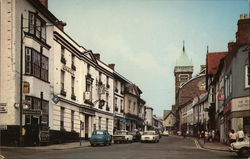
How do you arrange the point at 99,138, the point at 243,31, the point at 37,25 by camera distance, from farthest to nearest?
the point at 99,138, the point at 243,31, the point at 37,25

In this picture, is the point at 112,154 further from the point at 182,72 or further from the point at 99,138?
the point at 182,72

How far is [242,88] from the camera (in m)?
32.9

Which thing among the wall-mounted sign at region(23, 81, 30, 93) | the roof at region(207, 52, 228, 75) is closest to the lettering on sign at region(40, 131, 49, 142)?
the wall-mounted sign at region(23, 81, 30, 93)

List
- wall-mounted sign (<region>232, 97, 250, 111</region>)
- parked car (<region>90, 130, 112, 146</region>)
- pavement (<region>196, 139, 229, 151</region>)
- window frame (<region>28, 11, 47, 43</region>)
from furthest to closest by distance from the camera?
parked car (<region>90, 130, 112, 146</region>), wall-mounted sign (<region>232, 97, 250, 111</region>), pavement (<region>196, 139, 229, 151</region>), window frame (<region>28, 11, 47, 43</region>)

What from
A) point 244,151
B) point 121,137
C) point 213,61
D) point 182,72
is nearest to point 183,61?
point 182,72

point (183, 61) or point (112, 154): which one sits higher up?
point (183, 61)

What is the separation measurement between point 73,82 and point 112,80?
56.2ft

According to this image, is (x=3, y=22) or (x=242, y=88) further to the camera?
(x=242, y=88)

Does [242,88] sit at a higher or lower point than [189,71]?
lower

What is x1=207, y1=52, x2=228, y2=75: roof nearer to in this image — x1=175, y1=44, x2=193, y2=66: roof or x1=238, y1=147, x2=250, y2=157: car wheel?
x1=238, y1=147, x2=250, y2=157: car wheel

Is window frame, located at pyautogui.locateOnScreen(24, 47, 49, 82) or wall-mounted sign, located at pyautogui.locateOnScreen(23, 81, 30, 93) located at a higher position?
window frame, located at pyautogui.locateOnScreen(24, 47, 49, 82)

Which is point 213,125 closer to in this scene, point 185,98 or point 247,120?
point 247,120

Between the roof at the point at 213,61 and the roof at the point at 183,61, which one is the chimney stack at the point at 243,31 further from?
the roof at the point at 183,61

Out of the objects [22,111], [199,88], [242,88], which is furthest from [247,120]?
[199,88]
